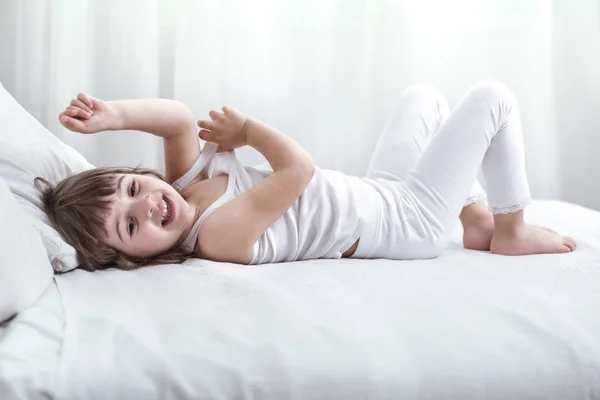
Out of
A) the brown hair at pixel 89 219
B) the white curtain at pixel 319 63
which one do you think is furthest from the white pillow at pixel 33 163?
the white curtain at pixel 319 63

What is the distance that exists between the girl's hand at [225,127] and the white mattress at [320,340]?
0.37 metres

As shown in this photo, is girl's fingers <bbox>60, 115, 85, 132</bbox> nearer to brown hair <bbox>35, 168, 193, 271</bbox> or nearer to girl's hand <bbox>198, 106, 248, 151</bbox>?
brown hair <bbox>35, 168, 193, 271</bbox>

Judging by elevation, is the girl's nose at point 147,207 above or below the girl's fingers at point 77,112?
below

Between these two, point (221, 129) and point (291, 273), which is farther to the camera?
point (221, 129)

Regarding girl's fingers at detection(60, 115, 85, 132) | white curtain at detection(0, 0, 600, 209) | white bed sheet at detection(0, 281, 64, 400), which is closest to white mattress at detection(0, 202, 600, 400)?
white bed sheet at detection(0, 281, 64, 400)

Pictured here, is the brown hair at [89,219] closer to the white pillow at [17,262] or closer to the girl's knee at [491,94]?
the white pillow at [17,262]

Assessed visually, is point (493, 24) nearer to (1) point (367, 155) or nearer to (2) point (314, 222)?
(1) point (367, 155)

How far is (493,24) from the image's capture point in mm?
2295

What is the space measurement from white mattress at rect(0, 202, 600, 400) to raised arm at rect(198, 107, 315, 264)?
0.16 metres

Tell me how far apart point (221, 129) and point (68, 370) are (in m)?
0.69

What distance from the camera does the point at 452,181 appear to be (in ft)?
4.51

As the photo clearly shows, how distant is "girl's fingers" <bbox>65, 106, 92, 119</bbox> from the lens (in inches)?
47.3

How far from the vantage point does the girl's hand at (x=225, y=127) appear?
52.0 inches

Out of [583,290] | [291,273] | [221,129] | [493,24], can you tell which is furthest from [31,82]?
[583,290]
